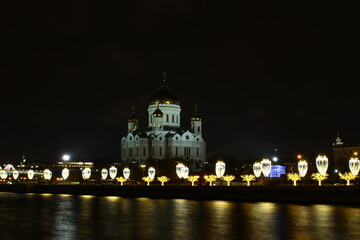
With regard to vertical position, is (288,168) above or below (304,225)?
above

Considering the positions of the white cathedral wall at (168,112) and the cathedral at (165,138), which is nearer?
the cathedral at (165,138)

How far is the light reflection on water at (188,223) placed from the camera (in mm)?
27406

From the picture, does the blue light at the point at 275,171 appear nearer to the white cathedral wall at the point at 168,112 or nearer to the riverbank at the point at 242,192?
the riverbank at the point at 242,192

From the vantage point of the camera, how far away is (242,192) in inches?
2056

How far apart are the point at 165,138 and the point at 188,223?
234 feet

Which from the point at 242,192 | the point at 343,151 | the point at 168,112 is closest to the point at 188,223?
the point at 242,192

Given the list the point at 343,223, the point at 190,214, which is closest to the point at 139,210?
the point at 190,214

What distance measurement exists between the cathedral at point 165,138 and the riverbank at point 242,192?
95.9ft

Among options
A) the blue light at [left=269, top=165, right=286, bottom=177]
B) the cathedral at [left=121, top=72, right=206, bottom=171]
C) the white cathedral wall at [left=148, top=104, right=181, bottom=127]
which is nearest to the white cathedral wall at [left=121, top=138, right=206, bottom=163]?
the cathedral at [left=121, top=72, right=206, bottom=171]

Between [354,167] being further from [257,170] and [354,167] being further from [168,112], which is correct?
[168,112]

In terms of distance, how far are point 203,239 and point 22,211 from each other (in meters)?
20.7

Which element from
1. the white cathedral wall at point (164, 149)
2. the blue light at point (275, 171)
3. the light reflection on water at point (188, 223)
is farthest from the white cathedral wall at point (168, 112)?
the light reflection on water at point (188, 223)

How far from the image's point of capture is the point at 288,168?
9762 cm

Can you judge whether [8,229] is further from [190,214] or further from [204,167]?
[204,167]
